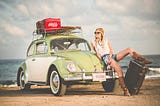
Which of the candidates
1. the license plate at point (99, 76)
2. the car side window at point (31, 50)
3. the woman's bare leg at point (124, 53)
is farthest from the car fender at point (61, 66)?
the car side window at point (31, 50)

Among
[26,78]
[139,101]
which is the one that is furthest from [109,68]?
[26,78]

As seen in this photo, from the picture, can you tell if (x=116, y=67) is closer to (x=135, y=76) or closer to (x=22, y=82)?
(x=135, y=76)

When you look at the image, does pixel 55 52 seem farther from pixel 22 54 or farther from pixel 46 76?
pixel 22 54

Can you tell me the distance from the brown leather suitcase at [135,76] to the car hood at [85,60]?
47cm

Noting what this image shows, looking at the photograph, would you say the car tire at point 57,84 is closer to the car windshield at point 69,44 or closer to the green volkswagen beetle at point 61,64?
the green volkswagen beetle at point 61,64

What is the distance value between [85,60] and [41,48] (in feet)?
3.80

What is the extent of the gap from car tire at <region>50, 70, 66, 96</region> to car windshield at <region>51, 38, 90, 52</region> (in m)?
0.54

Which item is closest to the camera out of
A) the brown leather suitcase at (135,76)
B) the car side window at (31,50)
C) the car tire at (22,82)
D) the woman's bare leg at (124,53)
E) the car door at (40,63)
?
the brown leather suitcase at (135,76)

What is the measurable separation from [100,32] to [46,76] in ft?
3.92

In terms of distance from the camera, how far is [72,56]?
5.57m

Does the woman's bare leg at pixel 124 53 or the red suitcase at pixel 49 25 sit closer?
the woman's bare leg at pixel 124 53

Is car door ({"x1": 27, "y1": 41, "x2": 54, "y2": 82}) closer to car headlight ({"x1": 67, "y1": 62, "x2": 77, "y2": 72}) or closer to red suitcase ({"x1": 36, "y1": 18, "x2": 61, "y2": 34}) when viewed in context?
red suitcase ({"x1": 36, "y1": 18, "x2": 61, "y2": 34})

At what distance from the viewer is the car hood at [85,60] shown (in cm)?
543

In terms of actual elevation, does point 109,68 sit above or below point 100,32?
below
